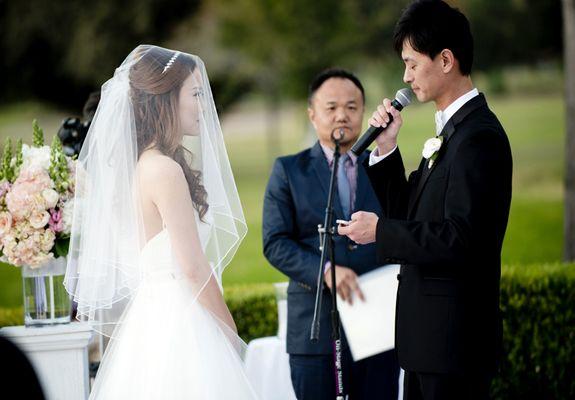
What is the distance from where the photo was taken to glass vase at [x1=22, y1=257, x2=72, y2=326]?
14.3 ft

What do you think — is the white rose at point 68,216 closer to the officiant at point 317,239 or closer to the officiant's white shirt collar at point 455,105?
the officiant at point 317,239

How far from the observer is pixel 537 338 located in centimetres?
625

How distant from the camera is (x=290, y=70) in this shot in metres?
18.3

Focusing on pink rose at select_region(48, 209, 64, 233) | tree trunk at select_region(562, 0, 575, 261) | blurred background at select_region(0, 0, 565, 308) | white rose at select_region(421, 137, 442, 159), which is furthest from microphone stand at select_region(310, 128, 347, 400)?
blurred background at select_region(0, 0, 565, 308)

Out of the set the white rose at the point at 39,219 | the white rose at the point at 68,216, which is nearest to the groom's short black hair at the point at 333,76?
the white rose at the point at 68,216

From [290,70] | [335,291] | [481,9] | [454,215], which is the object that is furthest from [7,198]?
[481,9]

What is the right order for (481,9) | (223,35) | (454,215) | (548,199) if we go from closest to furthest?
(454,215)
(548,199)
(481,9)
(223,35)

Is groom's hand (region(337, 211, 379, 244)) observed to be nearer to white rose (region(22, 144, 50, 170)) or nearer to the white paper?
the white paper

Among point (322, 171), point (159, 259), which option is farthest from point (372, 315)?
point (159, 259)

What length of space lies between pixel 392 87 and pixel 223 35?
13.3 ft

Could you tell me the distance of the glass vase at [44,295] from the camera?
435 centimetres

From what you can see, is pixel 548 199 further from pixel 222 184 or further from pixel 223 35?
pixel 222 184

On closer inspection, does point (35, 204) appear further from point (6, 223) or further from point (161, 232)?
point (161, 232)

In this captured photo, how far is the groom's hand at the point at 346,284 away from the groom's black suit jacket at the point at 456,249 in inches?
29.7
